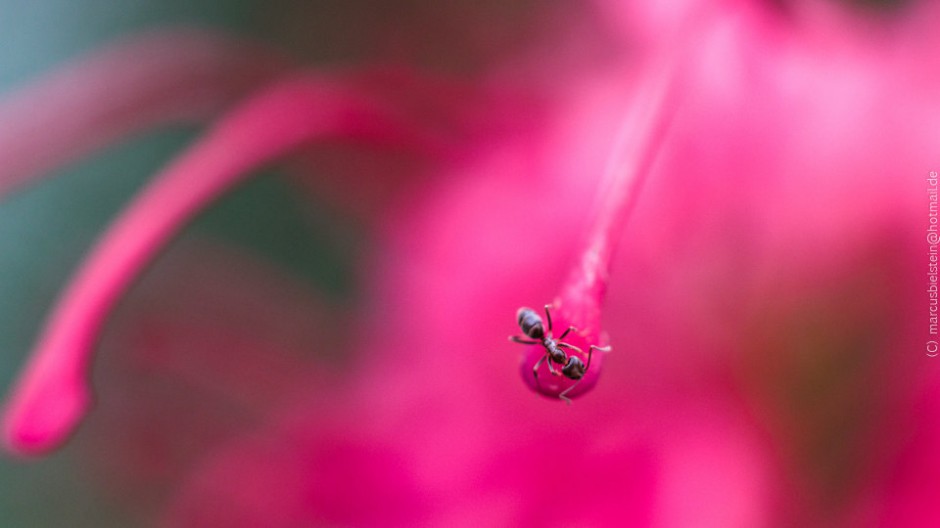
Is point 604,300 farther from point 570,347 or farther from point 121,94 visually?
point 121,94

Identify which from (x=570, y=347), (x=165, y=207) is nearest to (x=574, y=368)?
(x=570, y=347)

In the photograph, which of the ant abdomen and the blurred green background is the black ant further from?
the blurred green background

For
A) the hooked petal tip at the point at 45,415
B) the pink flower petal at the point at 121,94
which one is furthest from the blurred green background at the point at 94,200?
the hooked petal tip at the point at 45,415

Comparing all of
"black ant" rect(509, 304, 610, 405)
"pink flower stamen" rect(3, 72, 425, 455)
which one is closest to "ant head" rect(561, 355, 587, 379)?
"black ant" rect(509, 304, 610, 405)

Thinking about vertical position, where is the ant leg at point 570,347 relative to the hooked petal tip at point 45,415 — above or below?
above

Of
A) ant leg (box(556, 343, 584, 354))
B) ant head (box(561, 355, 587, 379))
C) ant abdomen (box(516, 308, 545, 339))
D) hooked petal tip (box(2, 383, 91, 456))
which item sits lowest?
hooked petal tip (box(2, 383, 91, 456))

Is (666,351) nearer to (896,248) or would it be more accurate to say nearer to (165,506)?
(896,248)

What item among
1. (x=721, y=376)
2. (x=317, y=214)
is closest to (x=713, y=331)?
(x=721, y=376)

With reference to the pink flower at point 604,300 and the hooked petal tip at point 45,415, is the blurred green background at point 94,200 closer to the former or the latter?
the pink flower at point 604,300
